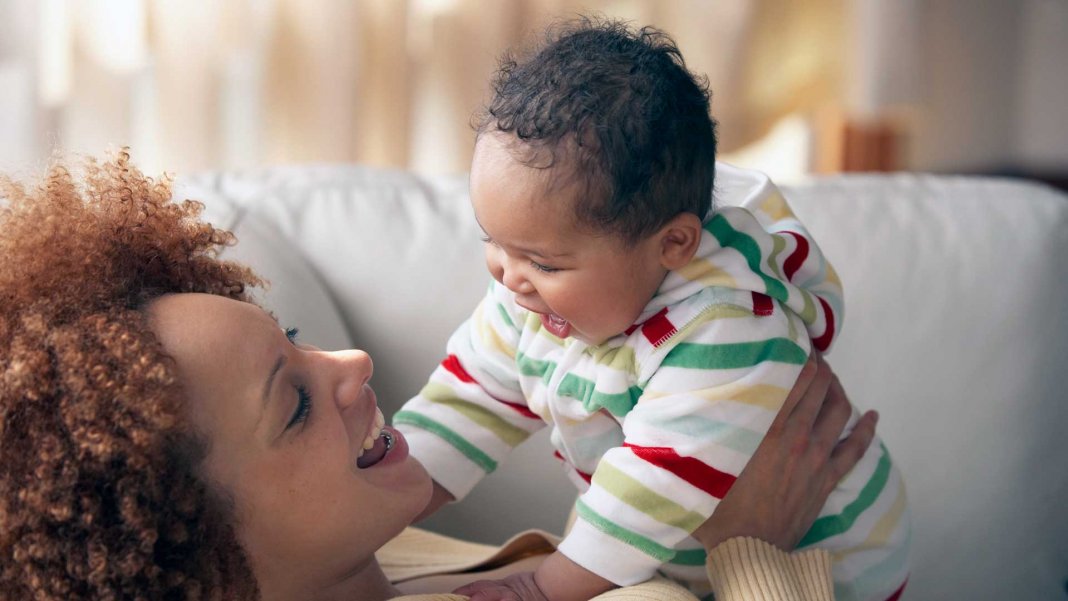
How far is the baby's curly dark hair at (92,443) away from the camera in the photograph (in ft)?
2.85

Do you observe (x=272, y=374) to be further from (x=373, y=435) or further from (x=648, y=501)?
(x=648, y=501)

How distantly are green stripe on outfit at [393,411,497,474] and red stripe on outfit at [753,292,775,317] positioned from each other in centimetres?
37

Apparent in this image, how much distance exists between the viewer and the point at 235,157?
253 cm

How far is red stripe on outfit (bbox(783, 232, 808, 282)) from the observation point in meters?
1.16

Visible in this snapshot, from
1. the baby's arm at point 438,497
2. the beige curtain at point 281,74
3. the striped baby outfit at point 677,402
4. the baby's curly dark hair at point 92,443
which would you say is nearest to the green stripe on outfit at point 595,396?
the striped baby outfit at point 677,402

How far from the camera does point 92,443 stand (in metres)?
0.87

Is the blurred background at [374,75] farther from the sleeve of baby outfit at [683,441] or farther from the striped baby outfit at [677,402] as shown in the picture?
the sleeve of baby outfit at [683,441]

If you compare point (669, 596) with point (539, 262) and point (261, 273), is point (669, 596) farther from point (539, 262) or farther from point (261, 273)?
point (261, 273)

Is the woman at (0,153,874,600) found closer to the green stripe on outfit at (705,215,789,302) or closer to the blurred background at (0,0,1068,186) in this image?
the green stripe on outfit at (705,215,789,302)

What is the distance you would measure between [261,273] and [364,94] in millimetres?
1206

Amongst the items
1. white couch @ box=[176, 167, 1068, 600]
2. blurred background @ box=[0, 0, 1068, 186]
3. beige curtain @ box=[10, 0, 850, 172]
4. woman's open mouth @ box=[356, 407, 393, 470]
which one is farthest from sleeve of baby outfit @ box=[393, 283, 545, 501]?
beige curtain @ box=[10, 0, 850, 172]

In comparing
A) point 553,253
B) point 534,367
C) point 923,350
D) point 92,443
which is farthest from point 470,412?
point 923,350

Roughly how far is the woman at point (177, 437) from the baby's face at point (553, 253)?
0.18 m

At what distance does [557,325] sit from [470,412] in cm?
24
